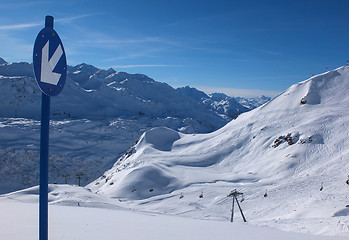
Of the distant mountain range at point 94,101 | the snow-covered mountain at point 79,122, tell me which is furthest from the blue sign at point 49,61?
the distant mountain range at point 94,101

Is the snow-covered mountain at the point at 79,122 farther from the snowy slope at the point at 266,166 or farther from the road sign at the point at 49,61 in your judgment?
the road sign at the point at 49,61

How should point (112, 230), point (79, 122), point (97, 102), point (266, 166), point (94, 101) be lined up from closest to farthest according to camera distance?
point (112, 230) → point (266, 166) → point (79, 122) → point (94, 101) → point (97, 102)

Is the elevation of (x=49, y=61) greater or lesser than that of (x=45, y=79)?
greater

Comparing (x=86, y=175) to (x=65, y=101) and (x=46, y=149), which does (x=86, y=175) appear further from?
(x=65, y=101)

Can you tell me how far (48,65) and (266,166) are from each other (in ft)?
Result: 73.8

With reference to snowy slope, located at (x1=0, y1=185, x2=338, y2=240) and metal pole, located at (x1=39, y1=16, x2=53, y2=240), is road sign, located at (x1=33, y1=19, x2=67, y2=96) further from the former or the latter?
snowy slope, located at (x1=0, y1=185, x2=338, y2=240)

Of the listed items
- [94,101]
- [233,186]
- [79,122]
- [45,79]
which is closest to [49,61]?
[45,79]

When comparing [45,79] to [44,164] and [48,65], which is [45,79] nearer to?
[48,65]

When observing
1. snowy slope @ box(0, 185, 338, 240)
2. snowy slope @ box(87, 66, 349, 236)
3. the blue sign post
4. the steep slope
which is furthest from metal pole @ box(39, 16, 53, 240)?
the steep slope

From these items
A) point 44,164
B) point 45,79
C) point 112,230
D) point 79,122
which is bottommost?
point 112,230

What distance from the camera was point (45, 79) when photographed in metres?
2.53

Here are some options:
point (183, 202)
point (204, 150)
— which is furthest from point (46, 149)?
point (204, 150)

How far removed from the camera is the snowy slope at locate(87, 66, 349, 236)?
50.9 feet

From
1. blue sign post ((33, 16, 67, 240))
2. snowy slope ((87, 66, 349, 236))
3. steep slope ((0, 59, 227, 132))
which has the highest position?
steep slope ((0, 59, 227, 132))
